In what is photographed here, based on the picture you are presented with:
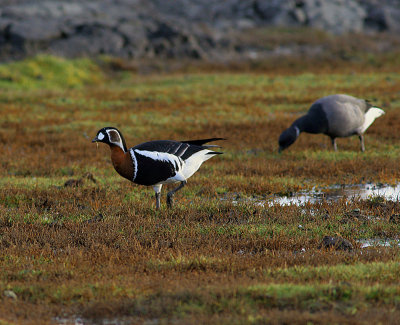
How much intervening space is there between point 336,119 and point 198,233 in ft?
28.1

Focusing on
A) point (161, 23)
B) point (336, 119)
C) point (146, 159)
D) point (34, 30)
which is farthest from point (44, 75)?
point (146, 159)

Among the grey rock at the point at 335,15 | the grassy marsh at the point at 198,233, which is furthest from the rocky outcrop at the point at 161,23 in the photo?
the grassy marsh at the point at 198,233

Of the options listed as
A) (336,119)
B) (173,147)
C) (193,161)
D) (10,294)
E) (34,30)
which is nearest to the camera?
(10,294)

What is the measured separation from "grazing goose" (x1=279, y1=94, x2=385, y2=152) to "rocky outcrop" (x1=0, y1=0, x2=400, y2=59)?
32109 millimetres

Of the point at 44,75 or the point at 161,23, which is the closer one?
the point at 44,75

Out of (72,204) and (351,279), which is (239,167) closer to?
(72,204)

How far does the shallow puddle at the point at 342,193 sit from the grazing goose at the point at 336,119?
11.4 ft

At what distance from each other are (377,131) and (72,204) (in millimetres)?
12242

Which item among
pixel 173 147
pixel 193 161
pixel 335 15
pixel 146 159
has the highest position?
pixel 335 15

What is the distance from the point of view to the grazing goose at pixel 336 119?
16391mm

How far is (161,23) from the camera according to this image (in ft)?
181

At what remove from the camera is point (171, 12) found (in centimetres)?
8025

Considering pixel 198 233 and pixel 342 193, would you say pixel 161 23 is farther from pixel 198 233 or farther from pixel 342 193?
pixel 198 233

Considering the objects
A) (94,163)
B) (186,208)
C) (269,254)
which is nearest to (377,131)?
(94,163)
